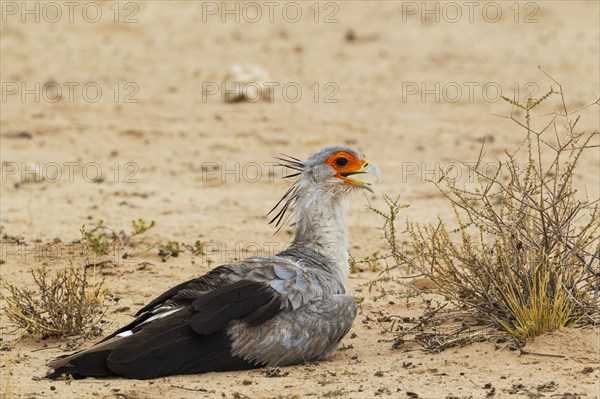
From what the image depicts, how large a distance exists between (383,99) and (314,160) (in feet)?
26.5

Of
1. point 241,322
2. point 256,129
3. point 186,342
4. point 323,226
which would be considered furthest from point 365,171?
point 256,129

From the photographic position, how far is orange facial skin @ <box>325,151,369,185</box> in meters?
7.74

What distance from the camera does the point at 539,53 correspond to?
1741cm

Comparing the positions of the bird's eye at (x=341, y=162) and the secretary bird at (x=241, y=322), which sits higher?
the bird's eye at (x=341, y=162)

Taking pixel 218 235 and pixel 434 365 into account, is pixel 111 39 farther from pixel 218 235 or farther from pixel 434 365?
pixel 434 365

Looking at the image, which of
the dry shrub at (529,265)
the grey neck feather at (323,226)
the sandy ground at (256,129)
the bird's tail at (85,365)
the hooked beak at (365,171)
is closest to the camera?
the bird's tail at (85,365)

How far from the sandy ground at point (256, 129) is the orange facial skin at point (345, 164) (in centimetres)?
113

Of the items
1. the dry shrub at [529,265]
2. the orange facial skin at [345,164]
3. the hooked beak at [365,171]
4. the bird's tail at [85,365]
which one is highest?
the orange facial skin at [345,164]

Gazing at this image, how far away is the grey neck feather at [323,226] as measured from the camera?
7547 millimetres

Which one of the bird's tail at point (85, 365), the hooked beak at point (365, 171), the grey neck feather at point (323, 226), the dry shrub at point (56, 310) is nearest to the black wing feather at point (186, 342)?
the bird's tail at point (85, 365)

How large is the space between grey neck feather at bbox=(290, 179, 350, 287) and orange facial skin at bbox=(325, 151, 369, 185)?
155 millimetres

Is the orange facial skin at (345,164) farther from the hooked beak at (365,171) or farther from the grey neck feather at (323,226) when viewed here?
the grey neck feather at (323,226)

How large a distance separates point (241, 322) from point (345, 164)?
1.57 m

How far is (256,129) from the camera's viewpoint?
14.4m
